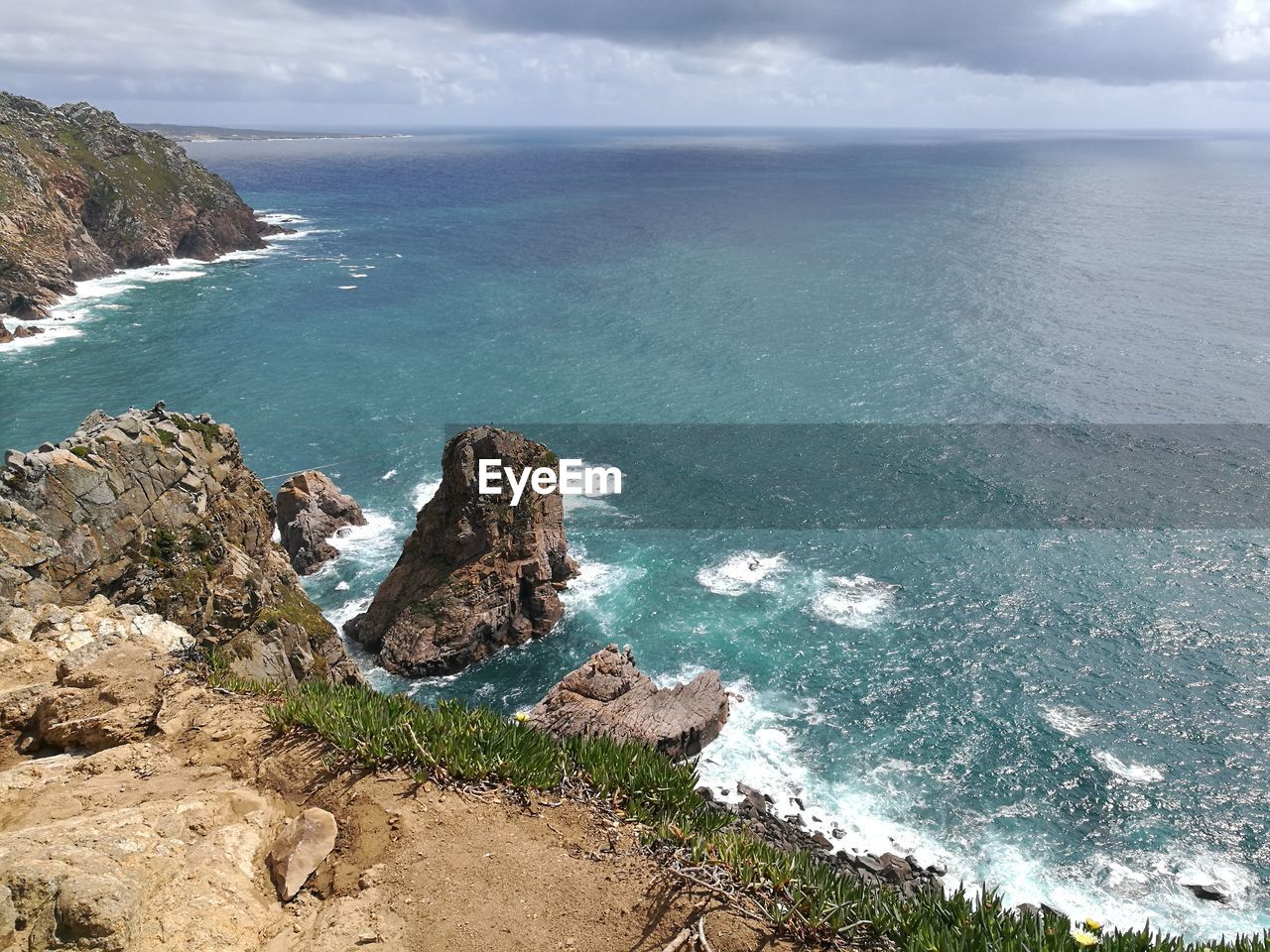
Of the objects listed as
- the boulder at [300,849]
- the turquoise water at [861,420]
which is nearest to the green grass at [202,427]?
the turquoise water at [861,420]

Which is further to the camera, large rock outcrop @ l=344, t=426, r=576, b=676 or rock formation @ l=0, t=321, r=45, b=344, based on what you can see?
rock formation @ l=0, t=321, r=45, b=344

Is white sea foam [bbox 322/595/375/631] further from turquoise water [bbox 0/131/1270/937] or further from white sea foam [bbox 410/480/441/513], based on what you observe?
white sea foam [bbox 410/480/441/513]

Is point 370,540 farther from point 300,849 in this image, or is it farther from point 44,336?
point 44,336

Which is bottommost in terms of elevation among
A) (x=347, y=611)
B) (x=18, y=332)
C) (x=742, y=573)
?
(x=347, y=611)

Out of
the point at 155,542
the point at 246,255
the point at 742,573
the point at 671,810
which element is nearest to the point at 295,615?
the point at 155,542

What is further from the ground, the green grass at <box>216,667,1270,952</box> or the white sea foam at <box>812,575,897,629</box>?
the green grass at <box>216,667,1270,952</box>

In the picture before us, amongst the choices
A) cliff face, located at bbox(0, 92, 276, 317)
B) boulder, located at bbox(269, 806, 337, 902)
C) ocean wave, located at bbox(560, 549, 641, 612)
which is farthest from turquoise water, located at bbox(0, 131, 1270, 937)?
boulder, located at bbox(269, 806, 337, 902)
